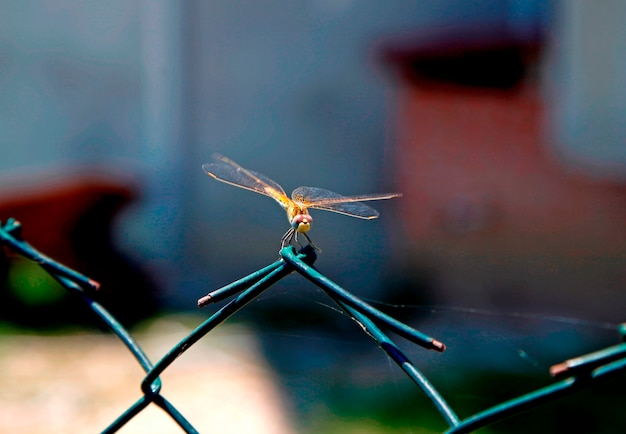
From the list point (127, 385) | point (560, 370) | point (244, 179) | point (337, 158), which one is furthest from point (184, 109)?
point (560, 370)

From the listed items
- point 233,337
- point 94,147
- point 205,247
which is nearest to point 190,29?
point 94,147

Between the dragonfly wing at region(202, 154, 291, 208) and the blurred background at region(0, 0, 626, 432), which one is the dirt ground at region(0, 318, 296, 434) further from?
the dragonfly wing at region(202, 154, 291, 208)

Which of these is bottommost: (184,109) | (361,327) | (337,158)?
(337,158)

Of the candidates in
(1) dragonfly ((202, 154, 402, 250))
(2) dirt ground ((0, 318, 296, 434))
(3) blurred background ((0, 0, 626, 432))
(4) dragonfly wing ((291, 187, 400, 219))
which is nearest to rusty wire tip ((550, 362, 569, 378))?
(1) dragonfly ((202, 154, 402, 250))

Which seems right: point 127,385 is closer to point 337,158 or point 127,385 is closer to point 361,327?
point 337,158

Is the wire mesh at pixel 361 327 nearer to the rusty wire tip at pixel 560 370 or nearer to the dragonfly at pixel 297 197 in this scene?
the rusty wire tip at pixel 560 370

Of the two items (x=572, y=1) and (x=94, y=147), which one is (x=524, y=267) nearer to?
(x=572, y=1)
